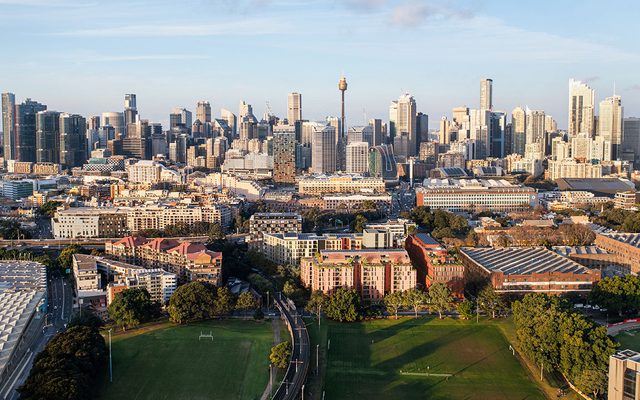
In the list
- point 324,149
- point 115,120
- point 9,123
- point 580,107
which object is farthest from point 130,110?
point 580,107

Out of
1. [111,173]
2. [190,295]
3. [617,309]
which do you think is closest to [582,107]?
[111,173]

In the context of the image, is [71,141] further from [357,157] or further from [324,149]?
[357,157]

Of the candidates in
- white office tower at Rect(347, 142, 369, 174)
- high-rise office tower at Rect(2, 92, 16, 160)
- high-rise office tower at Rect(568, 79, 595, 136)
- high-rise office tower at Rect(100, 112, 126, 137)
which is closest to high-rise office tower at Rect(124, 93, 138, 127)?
high-rise office tower at Rect(100, 112, 126, 137)

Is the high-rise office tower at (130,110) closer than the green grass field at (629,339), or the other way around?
the green grass field at (629,339)

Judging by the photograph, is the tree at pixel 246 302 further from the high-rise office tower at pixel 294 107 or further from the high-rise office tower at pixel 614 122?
the high-rise office tower at pixel 294 107

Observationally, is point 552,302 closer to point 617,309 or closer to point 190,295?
point 617,309

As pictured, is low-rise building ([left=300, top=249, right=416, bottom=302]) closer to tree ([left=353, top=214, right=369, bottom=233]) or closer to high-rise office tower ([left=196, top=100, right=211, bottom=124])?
tree ([left=353, top=214, right=369, bottom=233])

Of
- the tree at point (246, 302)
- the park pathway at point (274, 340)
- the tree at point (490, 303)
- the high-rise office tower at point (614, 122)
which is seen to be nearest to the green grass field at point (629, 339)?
the tree at point (490, 303)
